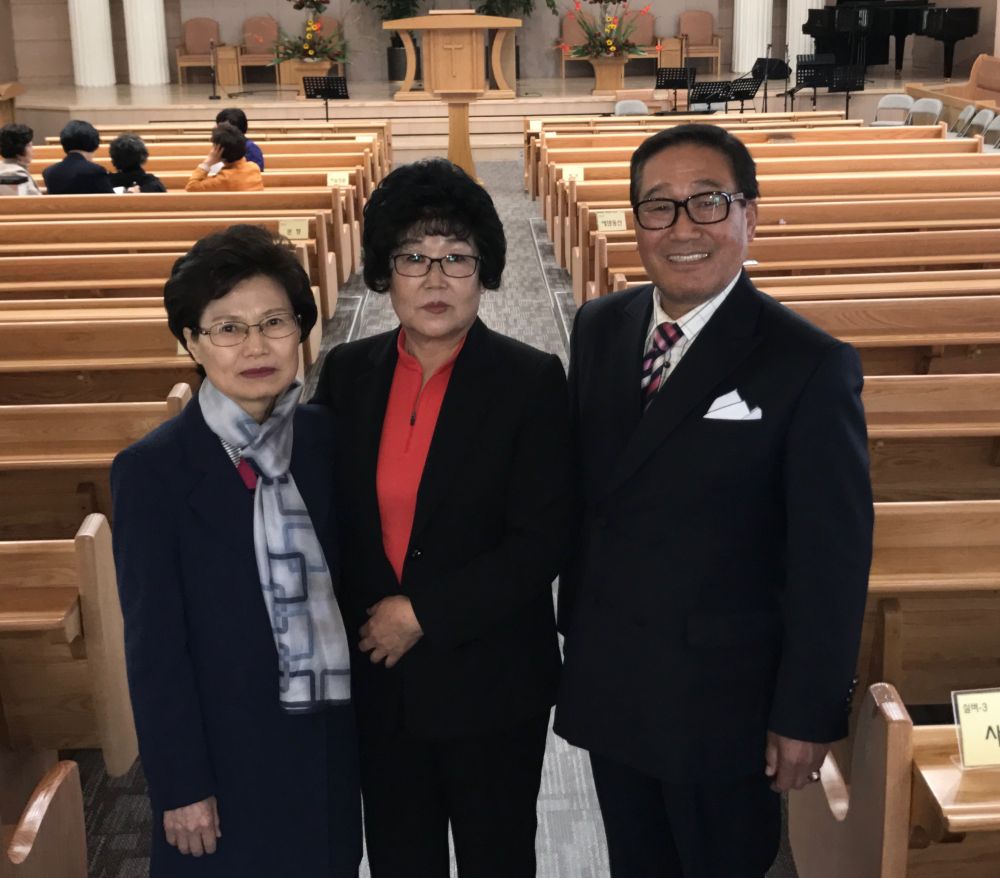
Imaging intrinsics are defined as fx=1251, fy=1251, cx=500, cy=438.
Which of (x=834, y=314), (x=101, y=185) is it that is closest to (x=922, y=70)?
(x=101, y=185)

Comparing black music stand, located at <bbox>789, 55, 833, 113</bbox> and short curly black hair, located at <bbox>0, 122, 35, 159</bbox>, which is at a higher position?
black music stand, located at <bbox>789, 55, 833, 113</bbox>

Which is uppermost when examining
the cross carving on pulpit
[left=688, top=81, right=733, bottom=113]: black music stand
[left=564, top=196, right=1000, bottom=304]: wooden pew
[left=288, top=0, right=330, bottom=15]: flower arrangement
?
[left=288, top=0, right=330, bottom=15]: flower arrangement

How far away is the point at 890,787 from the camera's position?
171 centimetres

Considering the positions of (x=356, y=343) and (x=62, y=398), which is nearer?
(x=356, y=343)

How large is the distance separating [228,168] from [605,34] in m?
9.27

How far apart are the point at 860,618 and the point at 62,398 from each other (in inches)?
131

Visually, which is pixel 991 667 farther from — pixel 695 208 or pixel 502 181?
pixel 502 181

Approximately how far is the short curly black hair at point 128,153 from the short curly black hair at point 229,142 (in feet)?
1.55

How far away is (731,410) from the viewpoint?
1744mm

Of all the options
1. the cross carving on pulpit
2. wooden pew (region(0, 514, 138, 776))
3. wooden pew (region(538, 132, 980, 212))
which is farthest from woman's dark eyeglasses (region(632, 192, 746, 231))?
the cross carving on pulpit

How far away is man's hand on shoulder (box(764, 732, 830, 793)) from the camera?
1782 millimetres

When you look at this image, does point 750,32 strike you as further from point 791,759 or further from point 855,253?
point 791,759

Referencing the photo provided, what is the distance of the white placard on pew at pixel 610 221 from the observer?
582cm

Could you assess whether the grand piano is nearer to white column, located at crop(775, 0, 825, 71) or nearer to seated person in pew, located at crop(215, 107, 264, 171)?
white column, located at crop(775, 0, 825, 71)
